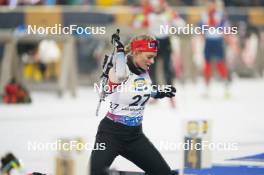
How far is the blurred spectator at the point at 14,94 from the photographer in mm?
17016

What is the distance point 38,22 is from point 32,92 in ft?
5.78

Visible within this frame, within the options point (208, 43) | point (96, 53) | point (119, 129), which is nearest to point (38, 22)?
point (96, 53)

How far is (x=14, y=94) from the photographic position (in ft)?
56.0

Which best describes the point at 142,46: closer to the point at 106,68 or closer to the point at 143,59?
the point at 143,59

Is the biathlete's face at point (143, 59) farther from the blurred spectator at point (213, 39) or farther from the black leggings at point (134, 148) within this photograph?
the blurred spectator at point (213, 39)

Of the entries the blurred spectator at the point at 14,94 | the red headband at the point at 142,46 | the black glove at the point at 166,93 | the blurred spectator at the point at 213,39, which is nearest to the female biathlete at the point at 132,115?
the red headband at the point at 142,46

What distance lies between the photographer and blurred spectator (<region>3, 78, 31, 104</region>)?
55.8ft

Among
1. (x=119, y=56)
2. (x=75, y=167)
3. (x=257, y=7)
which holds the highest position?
(x=257, y=7)

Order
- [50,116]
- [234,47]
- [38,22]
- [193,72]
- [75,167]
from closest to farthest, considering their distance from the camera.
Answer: [75,167] < [50,116] < [38,22] < [193,72] < [234,47]

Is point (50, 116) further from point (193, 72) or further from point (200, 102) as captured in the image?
point (193, 72)

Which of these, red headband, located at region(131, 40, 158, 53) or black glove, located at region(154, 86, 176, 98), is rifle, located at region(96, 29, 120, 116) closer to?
red headband, located at region(131, 40, 158, 53)

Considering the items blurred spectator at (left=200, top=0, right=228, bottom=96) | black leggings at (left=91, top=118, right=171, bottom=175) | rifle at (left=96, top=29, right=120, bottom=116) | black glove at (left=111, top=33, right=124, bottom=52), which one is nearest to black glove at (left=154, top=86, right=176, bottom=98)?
black leggings at (left=91, top=118, right=171, bottom=175)

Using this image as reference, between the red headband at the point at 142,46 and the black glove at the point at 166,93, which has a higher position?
the red headband at the point at 142,46

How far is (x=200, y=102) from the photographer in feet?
60.3
